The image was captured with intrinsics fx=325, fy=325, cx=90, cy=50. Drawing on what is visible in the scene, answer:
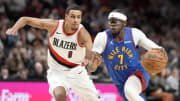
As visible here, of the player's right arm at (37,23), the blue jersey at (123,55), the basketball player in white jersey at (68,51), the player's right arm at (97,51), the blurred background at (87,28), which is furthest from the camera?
the blurred background at (87,28)

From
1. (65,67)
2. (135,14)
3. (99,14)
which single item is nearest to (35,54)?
(65,67)

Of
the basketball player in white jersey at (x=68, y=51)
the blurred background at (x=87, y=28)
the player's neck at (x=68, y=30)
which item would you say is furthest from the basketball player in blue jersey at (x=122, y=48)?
the blurred background at (x=87, y=28)

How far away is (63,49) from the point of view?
5.77 meters

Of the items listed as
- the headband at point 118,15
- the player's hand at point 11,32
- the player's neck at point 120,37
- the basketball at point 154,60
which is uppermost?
the headband at point 118,15

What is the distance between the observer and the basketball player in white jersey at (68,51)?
5.61m

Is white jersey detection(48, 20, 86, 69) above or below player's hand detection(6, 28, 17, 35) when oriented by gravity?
below

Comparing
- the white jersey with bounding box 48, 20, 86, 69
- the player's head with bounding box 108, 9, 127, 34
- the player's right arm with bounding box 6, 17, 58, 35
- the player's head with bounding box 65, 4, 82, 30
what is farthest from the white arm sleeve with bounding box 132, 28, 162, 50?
the player's right arm with bounding box 6, 17, 58, 35

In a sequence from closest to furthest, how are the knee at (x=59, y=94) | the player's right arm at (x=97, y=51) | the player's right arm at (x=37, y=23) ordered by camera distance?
the knee at (x=59, y=94)
the player's right arm at (x=37, y=23)
the player's right arm at (x=97, y=51)

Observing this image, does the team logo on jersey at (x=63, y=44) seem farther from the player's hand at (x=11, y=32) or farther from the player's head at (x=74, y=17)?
the player's hand at (x=11, y=32)

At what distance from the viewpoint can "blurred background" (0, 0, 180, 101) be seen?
8.22 meters

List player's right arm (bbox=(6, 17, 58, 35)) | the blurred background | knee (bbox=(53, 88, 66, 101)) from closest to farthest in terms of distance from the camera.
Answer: knee (bbox=(53, 88, 66, 101)), player's right arm (bbox=(6, 17, 58, 35)), the blurred background

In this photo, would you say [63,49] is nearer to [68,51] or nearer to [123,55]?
A: [68,51]

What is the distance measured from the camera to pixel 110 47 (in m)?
5.85

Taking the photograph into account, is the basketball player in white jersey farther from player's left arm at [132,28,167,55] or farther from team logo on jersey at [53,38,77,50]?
player's left arm at [132,28,167,55]
